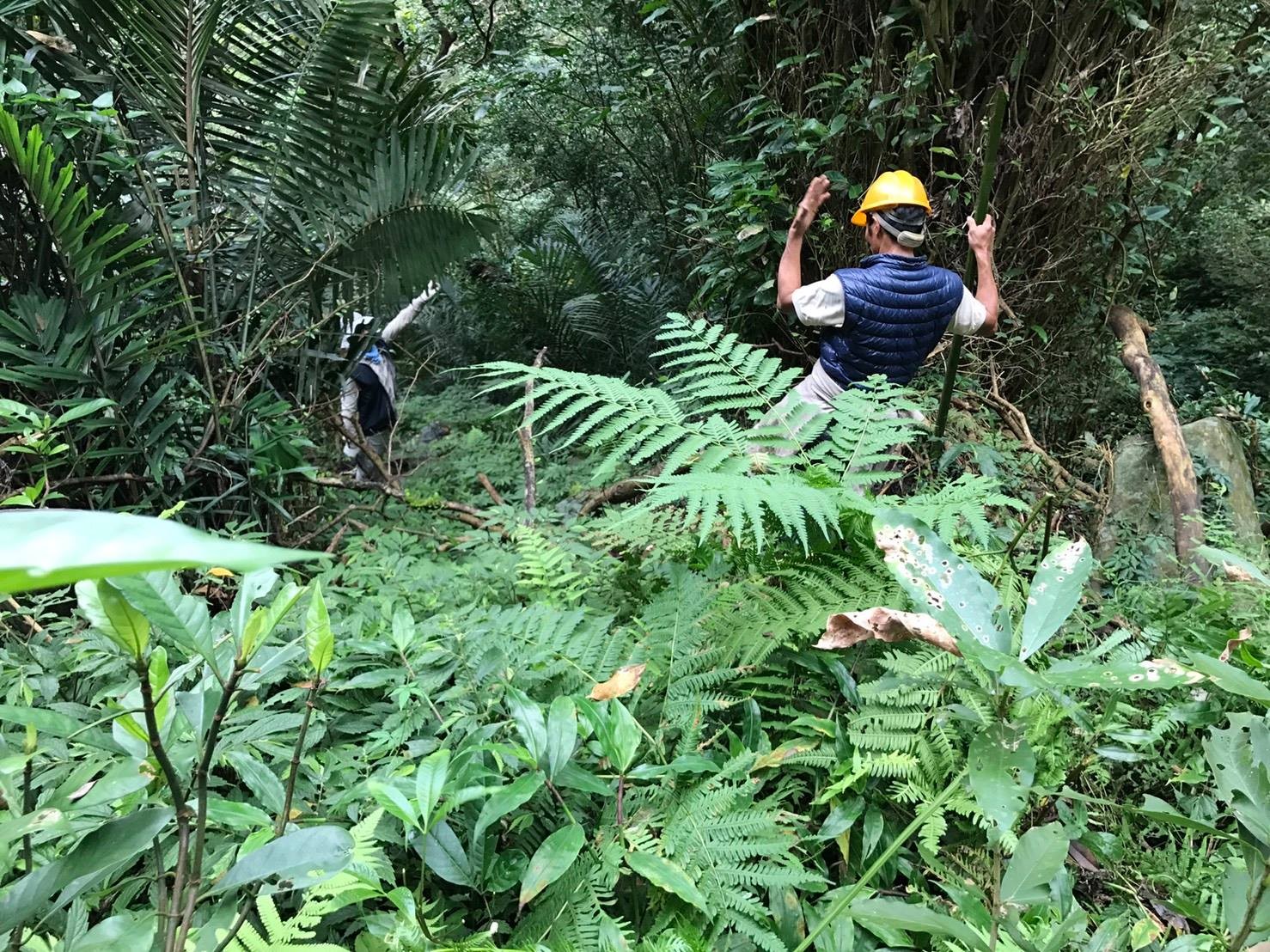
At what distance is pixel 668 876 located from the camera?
89 cm

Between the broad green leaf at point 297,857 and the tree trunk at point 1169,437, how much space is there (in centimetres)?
255

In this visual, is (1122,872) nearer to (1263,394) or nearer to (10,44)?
(10,44)

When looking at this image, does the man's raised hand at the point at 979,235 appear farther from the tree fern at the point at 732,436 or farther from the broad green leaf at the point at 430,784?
the broad green leaf at the point at 430,784

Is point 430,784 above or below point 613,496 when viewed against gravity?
above

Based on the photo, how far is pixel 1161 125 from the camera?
127 inches

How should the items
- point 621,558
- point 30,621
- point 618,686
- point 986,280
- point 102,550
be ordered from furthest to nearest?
point 986,280
point 621,558
point 30,621
point 618,686
point 102,550

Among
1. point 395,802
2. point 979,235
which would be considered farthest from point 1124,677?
point 979,235

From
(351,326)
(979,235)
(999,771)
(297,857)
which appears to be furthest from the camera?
(351,326)

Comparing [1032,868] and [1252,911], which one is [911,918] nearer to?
[1032,868]

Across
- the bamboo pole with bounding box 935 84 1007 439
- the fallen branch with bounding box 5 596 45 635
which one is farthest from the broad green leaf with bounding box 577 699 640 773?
the bamboo pole with bounding box 935 84 1007 439

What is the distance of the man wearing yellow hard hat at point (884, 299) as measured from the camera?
7.53 feet

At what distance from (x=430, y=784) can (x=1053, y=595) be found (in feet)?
2.46

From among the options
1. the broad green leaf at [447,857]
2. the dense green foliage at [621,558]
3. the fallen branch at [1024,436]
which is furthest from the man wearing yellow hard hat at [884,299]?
the broad green leaf at [447,857]

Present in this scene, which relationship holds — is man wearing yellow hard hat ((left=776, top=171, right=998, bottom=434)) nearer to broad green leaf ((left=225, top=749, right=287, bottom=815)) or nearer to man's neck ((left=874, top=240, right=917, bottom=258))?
man's neck ((left=874, top=240, right=917, bottom=258))
